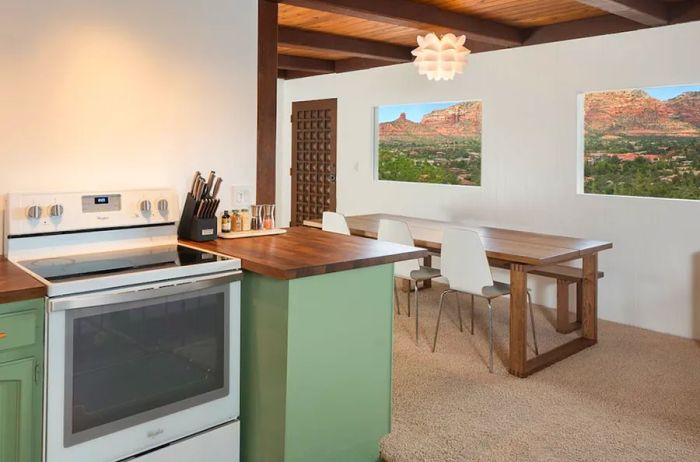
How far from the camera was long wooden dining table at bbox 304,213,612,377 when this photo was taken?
346 cm

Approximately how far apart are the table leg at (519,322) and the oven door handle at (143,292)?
181 centimetres

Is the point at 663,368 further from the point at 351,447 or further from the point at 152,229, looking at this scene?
the point at 152,229

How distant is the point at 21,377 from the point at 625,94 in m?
4.17

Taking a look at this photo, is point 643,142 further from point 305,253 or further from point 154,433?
point 154,433

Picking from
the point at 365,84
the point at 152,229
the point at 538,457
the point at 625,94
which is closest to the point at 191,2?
the point at 152,229

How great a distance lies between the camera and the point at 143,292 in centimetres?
202

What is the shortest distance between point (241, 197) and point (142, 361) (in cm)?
113

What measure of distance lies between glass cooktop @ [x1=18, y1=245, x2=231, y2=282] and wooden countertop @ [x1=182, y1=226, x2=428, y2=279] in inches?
5.1

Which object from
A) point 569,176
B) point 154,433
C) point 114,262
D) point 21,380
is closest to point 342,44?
point 569,176

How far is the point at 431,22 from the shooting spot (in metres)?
4.19

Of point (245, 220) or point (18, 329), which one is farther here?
point (245, 220)

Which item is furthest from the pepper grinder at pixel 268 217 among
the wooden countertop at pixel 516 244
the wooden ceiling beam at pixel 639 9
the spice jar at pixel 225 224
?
the wooden ceiling beam at pixel 639 9

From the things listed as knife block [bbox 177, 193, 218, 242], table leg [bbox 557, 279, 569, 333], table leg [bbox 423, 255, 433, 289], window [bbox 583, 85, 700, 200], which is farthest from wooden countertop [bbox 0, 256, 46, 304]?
window [bbox 583, 85, 700, 200]

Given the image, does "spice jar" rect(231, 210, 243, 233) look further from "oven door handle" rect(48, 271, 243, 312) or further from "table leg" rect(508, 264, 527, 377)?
"table leg" rect(508, 264, 527, 377)
